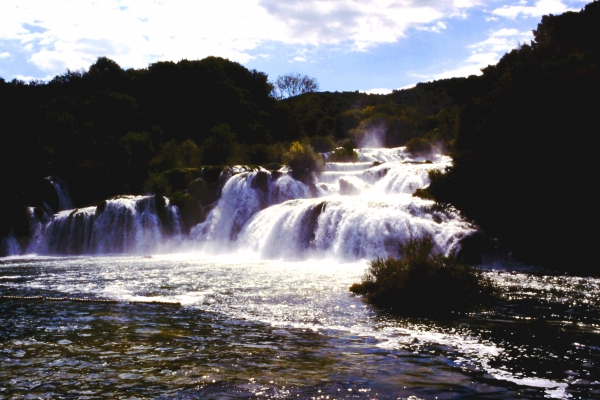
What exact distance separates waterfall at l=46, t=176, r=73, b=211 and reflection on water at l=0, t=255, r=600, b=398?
29042mm

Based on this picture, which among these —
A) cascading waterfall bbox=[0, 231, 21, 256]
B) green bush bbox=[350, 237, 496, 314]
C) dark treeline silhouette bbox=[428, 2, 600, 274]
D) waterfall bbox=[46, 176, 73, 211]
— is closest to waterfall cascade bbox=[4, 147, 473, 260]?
cascading waterfall bbox=[0, 231, 21, 256]

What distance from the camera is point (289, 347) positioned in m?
10.2

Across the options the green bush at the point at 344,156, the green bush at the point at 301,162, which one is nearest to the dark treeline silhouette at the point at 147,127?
the green bush at the point at 344,156

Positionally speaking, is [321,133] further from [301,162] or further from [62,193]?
[62,193]

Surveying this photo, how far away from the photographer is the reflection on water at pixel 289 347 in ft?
26.0

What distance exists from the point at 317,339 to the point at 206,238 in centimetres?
2807

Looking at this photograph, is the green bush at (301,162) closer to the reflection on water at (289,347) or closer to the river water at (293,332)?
the river water at (293,332)

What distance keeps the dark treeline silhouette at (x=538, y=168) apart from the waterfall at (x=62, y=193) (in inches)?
1201

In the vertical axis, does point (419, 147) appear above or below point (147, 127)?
below

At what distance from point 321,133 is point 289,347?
76.3 m

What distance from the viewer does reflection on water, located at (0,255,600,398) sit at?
792 cm

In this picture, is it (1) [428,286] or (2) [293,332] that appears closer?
(2) [293,332]

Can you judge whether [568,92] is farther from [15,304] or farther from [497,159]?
[15,304]

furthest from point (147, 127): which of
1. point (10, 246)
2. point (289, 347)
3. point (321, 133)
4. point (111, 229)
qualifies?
point (289, 347)
